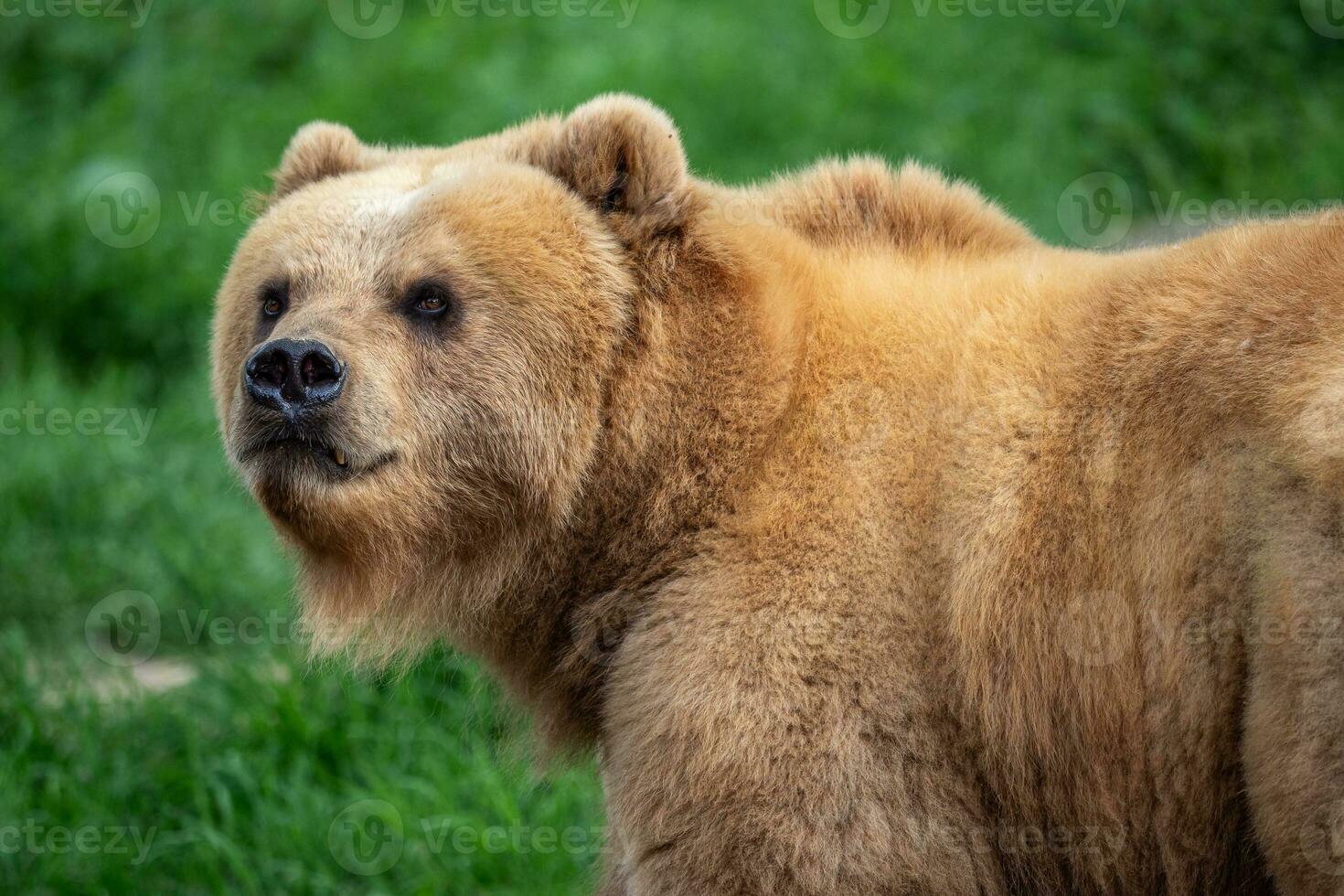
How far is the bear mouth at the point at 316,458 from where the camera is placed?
3584 mm

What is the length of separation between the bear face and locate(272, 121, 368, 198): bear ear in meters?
0.51

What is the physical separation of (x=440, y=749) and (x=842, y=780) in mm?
2802

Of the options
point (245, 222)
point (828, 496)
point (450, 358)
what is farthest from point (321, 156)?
point (245, 222)

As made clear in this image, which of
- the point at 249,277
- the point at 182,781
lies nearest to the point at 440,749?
the point at 182,781

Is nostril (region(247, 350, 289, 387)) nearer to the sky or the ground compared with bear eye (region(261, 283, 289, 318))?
nearer to the ground

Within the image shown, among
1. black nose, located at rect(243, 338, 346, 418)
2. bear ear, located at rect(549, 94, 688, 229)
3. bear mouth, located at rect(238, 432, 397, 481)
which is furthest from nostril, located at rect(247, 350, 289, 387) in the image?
bear ear, located at rect(549, 94, 688, 229)

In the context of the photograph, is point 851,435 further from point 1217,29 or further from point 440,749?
point 1217,29

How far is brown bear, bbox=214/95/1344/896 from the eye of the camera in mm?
3016

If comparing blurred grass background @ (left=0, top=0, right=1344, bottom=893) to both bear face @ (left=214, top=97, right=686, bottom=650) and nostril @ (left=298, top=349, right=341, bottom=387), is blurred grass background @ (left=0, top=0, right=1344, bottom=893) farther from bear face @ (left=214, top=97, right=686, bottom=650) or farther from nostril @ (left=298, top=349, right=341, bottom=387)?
nostril @ (left=298, top=349, right=341, bottom=387)

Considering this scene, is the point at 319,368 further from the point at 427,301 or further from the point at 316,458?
the point at 427,301

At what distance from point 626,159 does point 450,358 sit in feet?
2.33

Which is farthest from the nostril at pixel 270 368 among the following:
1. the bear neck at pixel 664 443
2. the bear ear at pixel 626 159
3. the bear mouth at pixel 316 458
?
the bear ear at pixel 626 159

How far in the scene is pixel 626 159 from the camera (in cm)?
379

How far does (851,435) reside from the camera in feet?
11.3
